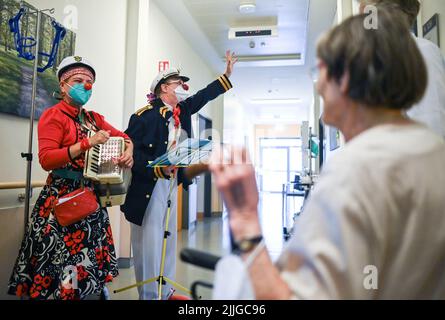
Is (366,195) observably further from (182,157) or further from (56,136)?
(56,136)

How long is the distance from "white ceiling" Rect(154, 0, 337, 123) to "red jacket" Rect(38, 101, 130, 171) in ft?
5.18

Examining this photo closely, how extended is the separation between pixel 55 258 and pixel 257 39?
3.26m

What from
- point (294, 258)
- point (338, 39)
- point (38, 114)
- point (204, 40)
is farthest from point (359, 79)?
point (204, 40)

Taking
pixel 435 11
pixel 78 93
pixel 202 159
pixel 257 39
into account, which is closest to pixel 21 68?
pixel 78 93

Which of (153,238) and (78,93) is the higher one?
(78,93)

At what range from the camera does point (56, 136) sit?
4.21 ft

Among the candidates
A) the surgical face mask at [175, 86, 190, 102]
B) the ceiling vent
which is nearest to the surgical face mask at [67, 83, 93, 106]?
the surgical face mask at [175, 86, 190, 102]

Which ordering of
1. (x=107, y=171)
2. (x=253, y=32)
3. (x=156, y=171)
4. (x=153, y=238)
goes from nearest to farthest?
(x=107, y=171) < (x=156, y=171) < (x=153, y=238) < (x=253, y=32)

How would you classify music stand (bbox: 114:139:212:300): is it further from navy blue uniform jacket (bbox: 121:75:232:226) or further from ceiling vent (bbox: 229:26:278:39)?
ceiling vent (bbox: 229:26:278:39)

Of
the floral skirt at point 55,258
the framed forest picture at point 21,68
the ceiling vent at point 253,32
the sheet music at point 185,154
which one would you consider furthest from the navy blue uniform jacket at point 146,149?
the ceiling vent at point 253,32

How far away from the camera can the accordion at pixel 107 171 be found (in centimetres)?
134

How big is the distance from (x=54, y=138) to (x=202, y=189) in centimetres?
372

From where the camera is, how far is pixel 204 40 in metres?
3.65

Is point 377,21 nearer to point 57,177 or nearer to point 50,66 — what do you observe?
point 57,177
